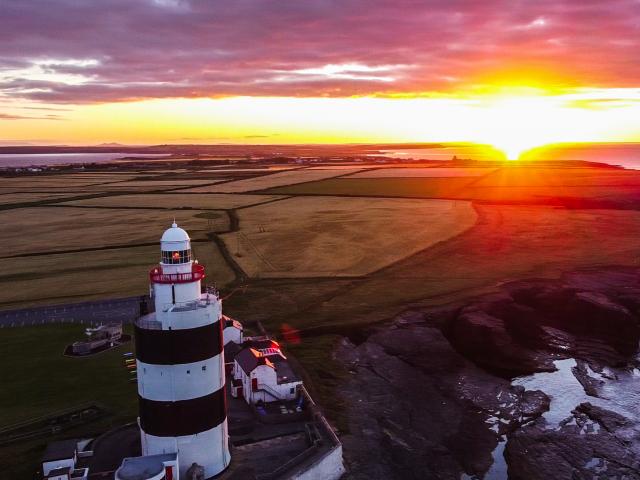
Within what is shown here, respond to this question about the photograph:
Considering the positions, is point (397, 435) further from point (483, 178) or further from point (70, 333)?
point (483, 178)

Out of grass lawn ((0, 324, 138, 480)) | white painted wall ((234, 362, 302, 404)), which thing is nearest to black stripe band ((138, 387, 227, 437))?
grass lawn ((0, 324, 138, 480))

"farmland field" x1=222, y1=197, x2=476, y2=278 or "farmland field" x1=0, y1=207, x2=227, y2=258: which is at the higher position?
"farmland field" x1=222, y1=197, x2=476, y2=278

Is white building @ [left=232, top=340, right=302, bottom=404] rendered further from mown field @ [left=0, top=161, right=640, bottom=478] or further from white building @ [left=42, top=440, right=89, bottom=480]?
white building @ [left=42, top=440, right=89, bottom=480]

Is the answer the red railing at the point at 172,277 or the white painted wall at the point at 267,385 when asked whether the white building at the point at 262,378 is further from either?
the red railing at the point at 172,277

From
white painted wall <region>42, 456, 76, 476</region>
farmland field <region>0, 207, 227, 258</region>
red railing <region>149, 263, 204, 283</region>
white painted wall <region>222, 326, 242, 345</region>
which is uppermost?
red railing <region>149, 263, 204, 283</region>

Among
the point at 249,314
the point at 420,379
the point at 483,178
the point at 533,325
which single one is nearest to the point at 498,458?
the point at 420,379

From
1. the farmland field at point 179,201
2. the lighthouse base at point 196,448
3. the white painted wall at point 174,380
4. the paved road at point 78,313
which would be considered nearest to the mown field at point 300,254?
the farmland field at point 179,201

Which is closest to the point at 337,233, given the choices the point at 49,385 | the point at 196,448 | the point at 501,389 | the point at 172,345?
the point at 501,389
